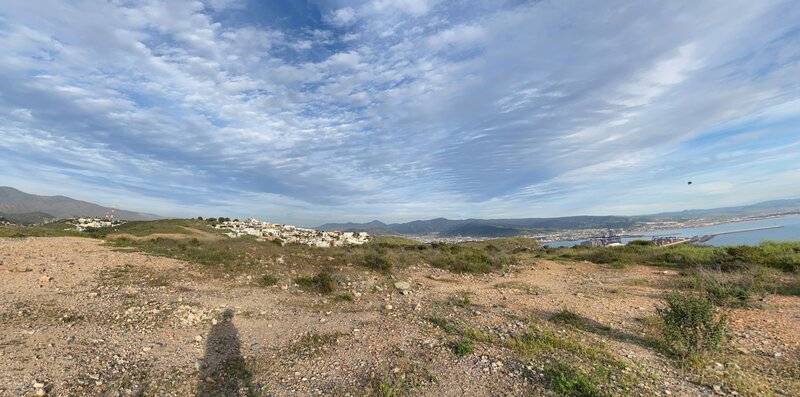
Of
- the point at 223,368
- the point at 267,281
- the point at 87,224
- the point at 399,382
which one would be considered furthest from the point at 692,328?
the point at 87,224

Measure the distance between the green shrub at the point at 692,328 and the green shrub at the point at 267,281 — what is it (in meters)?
12.3

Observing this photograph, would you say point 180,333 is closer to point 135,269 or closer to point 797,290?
point 135,269

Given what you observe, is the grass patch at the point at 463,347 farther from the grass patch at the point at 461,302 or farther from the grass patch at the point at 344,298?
the grass patch at the point at 344,298

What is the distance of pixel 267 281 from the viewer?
13570 mm

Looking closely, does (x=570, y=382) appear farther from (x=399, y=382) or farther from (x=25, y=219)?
(x=25, y=219)

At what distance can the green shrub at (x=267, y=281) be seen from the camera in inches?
527

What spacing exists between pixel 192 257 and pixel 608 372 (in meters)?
19.2

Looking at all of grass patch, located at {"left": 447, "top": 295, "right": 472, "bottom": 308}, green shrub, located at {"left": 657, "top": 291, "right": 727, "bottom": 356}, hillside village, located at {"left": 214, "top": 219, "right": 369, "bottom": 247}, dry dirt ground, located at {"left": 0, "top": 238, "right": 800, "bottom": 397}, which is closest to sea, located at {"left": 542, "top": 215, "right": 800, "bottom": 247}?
dry dirt ground, located at {"left": 0, "top": 238, "right": 800, "bottom": 397}

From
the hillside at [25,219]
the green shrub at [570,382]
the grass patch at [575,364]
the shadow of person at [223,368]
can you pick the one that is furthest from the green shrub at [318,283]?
the hillside at [25,219]

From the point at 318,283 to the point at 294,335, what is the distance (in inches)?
201

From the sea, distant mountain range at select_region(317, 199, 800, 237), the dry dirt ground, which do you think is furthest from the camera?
distant mountain range at select_region(317, 199, 800, 237)

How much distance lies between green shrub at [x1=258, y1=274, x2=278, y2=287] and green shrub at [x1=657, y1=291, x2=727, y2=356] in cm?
1232

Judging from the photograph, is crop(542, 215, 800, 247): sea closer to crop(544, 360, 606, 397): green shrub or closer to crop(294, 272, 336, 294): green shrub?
crop(544, 360, 606, 397): green shrub

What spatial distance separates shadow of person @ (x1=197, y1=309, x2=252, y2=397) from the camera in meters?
5.79
